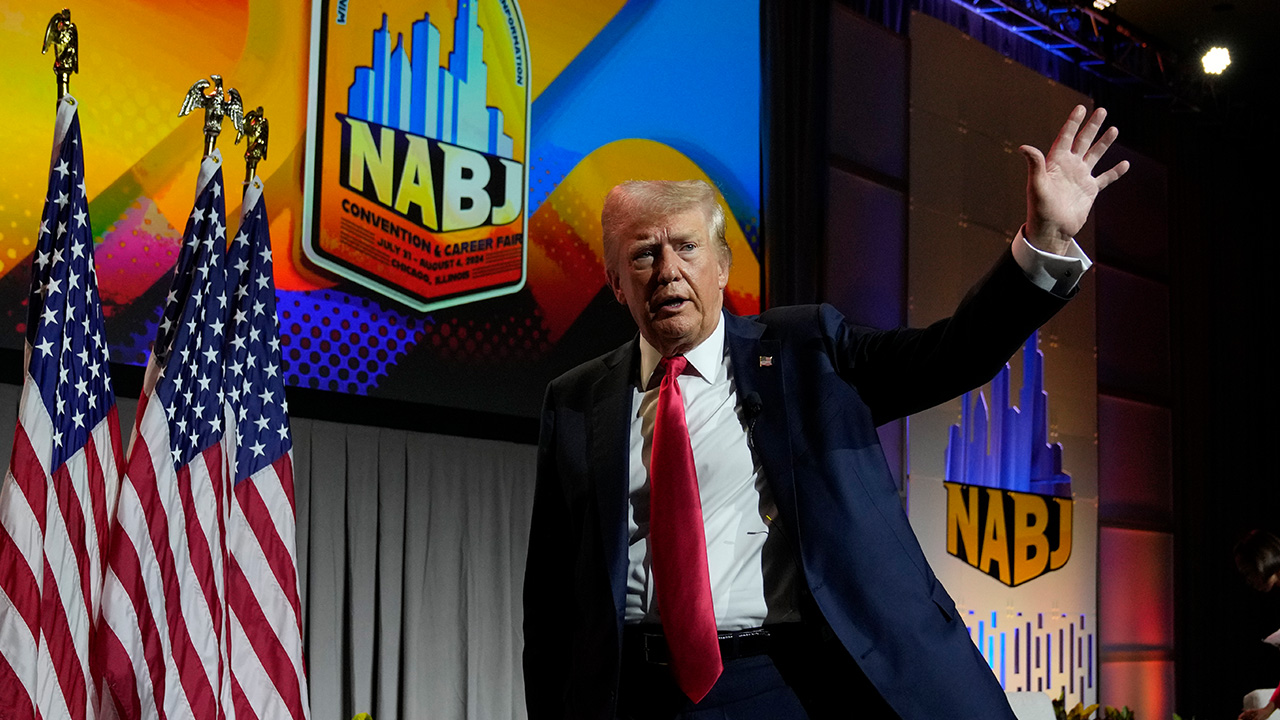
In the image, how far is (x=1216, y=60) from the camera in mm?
8930

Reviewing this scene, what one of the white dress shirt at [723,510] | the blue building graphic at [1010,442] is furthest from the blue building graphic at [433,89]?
the blue building graphic at [1010,442]

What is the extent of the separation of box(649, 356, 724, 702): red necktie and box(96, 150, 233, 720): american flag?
2052 millimetres

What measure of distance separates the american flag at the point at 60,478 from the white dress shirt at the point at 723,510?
193 cm

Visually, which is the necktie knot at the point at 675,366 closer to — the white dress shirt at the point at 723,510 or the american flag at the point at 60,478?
the white dress shirt at the point at 723,510

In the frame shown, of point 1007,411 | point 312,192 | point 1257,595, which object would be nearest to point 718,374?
point 312,192

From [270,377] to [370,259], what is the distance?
1.10 meters

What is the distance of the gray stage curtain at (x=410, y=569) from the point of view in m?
4.89

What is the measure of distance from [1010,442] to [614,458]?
21.7 feet

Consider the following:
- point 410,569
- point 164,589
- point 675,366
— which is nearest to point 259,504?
point 164,589

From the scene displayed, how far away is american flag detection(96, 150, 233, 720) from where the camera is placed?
3432 millimetres

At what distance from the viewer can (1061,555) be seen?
328 inches

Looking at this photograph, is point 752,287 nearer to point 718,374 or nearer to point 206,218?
point 206,218

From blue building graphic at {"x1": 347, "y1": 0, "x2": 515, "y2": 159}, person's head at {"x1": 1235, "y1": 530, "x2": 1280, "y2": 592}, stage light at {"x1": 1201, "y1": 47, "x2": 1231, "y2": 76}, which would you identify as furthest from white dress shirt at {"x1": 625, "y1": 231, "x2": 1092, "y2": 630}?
stage light at {"x1": 1201, "y1": 47, "x2": 1231, "y2": 76}

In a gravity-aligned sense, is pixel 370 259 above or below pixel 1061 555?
above
